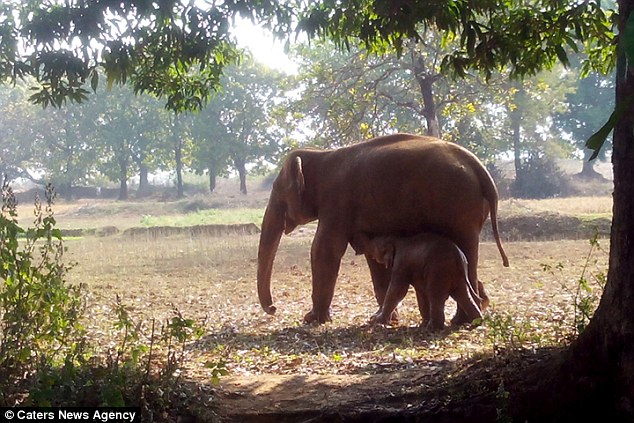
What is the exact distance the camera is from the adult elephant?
6.67 metres

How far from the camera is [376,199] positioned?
7012mm

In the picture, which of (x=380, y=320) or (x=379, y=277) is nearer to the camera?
(x=380, y=320)

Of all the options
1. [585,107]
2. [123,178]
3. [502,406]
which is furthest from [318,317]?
[585,107]

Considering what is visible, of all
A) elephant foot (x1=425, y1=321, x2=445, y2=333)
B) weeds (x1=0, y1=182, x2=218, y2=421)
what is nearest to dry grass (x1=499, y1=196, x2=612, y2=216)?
elephant foot (x1=425, y1=321, x2=445, y2=333)

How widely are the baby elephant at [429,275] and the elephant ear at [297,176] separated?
1.25 metres

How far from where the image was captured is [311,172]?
778 centimetres

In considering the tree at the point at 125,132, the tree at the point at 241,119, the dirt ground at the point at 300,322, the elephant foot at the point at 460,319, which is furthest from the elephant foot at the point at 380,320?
the tree at the point at 241,119

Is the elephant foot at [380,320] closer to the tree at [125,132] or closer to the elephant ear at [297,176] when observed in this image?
the elephant ear at [297,176]

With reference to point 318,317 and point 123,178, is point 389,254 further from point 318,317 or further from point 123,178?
point 123,178

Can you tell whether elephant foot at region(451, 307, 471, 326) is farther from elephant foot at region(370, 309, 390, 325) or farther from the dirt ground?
elephant foot at region(370, 309, 390, 325)

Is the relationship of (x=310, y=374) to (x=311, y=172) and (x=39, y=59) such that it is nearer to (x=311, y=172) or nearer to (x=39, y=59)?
(x=39, y=59)

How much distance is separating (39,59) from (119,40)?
1.77ft

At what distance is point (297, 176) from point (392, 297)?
→ 5.88ft

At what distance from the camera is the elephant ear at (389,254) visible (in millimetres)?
6680
